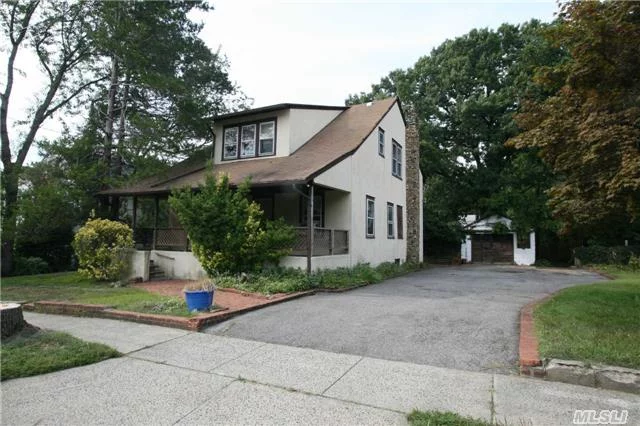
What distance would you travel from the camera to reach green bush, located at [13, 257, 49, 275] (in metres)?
16.4

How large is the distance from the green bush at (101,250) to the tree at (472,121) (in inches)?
753

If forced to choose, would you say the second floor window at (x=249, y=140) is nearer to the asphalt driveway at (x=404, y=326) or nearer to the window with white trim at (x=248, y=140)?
the window with white trim at (x=248, y=140)

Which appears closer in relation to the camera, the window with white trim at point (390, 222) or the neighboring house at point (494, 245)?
the window with white trim at point (390, 222)

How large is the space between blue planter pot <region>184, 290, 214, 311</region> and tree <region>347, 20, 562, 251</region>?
67.8 ft

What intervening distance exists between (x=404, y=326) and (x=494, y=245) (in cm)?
2252

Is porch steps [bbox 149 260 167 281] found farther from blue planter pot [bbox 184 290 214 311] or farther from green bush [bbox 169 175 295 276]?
blue planter pot [bbox 184 290 214 311]

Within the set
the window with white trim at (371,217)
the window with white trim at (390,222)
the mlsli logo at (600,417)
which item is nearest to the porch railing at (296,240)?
the window with white trim at (371,217)

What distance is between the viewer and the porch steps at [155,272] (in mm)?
13523

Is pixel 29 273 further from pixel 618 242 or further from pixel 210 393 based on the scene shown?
pixel 618 242

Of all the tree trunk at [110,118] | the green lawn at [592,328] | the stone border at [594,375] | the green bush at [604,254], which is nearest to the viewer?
the stone border at [594,375]

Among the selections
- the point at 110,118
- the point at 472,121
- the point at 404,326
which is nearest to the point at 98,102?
the point at 110,118

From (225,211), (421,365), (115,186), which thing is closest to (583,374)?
(421,365)

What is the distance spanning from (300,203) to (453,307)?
24.4 feet

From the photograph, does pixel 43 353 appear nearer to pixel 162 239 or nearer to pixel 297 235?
pixel 297 235
